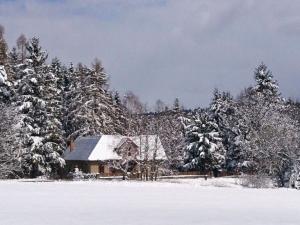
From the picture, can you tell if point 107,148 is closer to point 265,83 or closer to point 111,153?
point 111,153

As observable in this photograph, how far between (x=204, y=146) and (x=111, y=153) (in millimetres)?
12032

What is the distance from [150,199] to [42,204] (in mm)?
6653

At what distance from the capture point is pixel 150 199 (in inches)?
A: 1208

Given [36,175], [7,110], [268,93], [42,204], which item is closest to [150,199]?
[42,204]

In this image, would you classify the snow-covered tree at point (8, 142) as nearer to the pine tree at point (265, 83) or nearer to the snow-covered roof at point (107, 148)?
the snow-covered roof at point (107, 148)

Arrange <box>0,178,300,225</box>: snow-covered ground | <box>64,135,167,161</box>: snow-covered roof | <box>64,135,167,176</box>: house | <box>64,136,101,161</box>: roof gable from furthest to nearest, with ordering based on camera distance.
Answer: <box>64,136,101,161</box>: roof gable, <box>64,135,167,176</box>: house, <box>64,135,167,161</box>: snow-covered roof, <box>0,178,300,225</box>: snow-covered ground

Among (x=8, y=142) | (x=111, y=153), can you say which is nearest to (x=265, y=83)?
(x=111, y=153)

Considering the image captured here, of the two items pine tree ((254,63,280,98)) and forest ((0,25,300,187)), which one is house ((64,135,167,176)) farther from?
pine tree ((254,63,280,98))

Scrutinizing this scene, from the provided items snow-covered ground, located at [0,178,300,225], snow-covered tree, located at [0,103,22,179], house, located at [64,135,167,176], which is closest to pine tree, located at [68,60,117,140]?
house, located at [64,135,167,176]

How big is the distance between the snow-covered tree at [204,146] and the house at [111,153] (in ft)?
21.8

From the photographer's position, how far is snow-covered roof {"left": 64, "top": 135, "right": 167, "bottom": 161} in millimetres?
61906

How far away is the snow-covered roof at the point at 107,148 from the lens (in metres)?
61.9

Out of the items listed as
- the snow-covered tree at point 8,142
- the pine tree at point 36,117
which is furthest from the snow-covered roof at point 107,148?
the snow-covered tree at point 8,142

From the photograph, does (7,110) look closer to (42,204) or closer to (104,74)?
(42,204)
